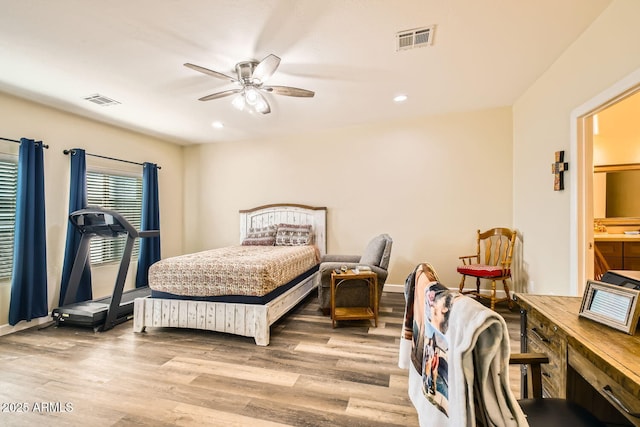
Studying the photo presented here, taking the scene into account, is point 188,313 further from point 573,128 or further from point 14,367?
point 573,128

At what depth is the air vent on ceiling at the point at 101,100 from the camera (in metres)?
3.19

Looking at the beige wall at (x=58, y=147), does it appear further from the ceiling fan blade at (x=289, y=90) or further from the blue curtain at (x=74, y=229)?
the ceiling fan blade at (x=289, y=90)

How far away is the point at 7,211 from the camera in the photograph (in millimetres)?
3053

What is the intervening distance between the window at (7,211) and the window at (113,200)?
0.78 metres

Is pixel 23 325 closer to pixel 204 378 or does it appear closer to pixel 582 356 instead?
pixel 204 378

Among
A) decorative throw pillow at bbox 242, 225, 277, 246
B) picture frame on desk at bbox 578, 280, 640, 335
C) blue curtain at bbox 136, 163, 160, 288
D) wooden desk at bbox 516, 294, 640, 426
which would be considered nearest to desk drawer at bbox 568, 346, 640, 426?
wooden desk at bbox 516, 294, 640, 426

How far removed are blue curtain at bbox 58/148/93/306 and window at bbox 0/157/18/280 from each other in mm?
478

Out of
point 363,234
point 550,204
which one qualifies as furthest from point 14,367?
point 550,204

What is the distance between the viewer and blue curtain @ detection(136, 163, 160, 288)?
4.55 m

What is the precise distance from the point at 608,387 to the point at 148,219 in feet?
17.4

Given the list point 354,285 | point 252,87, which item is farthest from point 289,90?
point 354,285

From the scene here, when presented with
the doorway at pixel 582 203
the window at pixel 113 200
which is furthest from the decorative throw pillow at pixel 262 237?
the doorway at pixel 582 203

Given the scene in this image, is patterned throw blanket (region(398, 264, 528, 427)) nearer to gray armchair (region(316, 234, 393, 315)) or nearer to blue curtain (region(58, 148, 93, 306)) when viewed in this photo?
gray armchair (region(316, 234, 393, 315))

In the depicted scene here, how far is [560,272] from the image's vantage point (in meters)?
2.62
